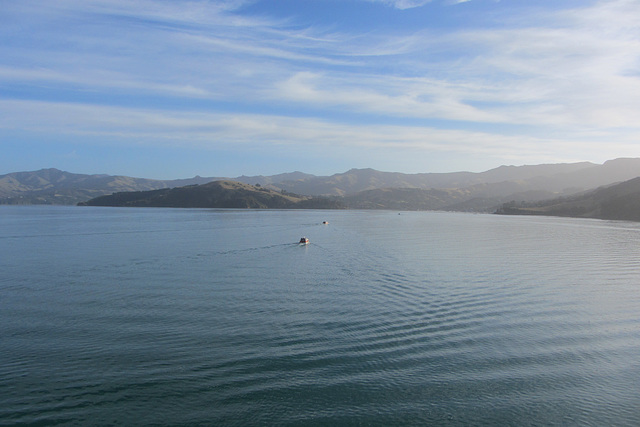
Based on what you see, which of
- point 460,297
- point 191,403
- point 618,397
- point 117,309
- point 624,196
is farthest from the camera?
point 624,196

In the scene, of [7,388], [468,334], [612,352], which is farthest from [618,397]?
[7,388]

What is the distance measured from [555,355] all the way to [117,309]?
72.4 feet

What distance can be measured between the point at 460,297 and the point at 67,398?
22225 millimetres

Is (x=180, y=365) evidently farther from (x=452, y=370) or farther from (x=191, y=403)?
(x=452, y=370)

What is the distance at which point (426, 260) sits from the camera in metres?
44.9

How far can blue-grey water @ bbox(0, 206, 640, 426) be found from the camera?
42.3ft

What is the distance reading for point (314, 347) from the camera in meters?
17.8

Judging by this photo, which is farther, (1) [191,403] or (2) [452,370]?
(2) [452,370]

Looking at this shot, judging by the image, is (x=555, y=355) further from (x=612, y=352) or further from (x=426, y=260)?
(x=426, y=260)

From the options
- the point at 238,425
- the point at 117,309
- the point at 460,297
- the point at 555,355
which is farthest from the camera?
the point at 460,297

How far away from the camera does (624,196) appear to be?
18650 cm

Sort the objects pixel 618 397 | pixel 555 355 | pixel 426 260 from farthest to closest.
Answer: pixel 426 260, pixel 555 355, pixel 618 397

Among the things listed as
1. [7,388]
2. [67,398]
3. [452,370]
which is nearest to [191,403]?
[67,398]

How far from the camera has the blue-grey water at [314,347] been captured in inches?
508
